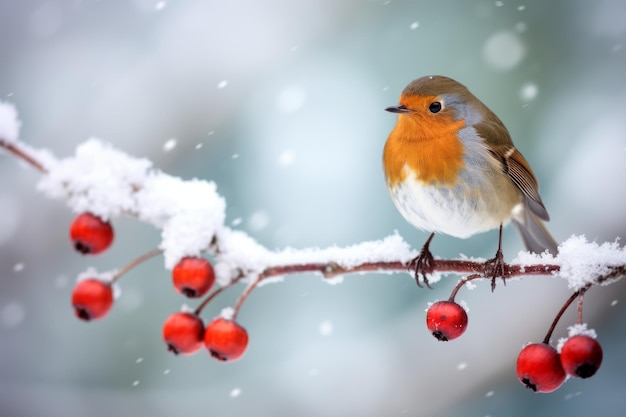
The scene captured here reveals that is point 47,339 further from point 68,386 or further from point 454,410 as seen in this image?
point 454,410

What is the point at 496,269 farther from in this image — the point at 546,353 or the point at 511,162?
the point at 511,162

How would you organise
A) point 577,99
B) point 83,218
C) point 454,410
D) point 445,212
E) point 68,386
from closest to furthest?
point 83,218 → point 445,212 → point 454,410 → point 577,99 → point 68,386

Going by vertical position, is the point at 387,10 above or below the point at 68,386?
above

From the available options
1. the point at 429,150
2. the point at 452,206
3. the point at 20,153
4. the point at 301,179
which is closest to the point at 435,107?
the point at 429,150

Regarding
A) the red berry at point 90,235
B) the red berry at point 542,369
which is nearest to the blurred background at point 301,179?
the red berry at point 542,369

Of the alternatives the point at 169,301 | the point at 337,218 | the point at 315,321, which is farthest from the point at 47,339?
the point at 337,218
